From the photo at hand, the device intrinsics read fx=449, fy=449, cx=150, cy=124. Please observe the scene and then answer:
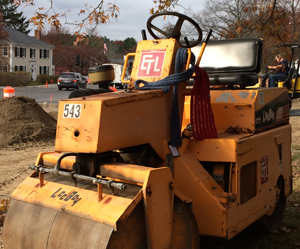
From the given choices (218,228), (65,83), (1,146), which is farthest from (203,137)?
(65,83)

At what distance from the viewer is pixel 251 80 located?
5.25 metres

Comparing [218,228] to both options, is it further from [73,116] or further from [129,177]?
[73,116]

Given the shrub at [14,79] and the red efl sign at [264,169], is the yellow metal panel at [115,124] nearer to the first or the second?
the red efl sign at [264,169]

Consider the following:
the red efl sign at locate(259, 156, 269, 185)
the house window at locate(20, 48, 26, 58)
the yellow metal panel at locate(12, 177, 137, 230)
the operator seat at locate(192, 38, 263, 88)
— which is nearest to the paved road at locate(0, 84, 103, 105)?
the operator seat at locate(192, 38, 263, 88)

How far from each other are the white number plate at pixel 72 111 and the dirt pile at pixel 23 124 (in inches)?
310

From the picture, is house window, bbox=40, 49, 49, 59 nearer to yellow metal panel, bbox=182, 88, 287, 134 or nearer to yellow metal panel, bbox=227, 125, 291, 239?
yellow metal panel, bbox=227, 125, 291, 239

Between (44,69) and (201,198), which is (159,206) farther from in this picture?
(44,69)

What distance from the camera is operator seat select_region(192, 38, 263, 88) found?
527 cm

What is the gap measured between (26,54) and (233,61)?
63978mm

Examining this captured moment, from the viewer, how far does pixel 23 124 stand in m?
12.1

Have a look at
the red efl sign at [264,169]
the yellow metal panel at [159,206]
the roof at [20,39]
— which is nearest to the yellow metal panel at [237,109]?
the red efl sign at [264,169]

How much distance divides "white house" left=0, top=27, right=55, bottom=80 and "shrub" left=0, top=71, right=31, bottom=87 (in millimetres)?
11224

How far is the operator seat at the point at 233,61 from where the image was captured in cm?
527

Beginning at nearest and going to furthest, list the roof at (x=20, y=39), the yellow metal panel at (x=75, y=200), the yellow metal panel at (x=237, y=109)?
the yellow metal panel at (x=75, y=200), the yellow metal panel at (x=237, y=109), the roof at (x=20, y=39)
